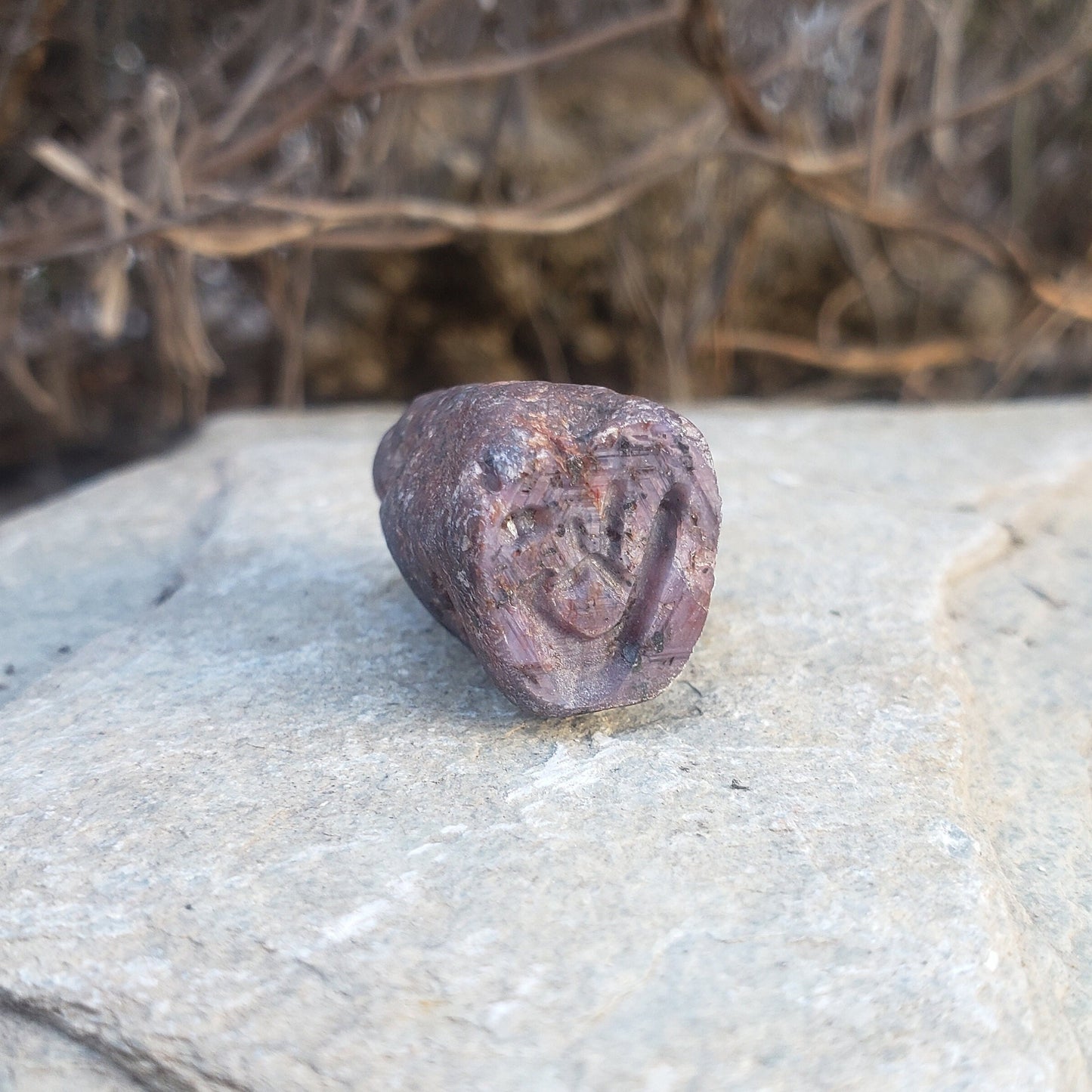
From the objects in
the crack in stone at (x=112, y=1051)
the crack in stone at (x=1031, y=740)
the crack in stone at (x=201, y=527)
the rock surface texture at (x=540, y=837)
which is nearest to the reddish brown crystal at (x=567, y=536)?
the rock surface texture at (x=540, y=837)

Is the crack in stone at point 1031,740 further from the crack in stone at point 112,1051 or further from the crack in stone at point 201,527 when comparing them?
the crack in stone at point 201,527

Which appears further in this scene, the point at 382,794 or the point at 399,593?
the point at 399,593

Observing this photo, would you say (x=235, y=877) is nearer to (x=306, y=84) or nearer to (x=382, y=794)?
(x=382, y=794)

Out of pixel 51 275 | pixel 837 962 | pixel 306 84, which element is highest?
pixel 306 84

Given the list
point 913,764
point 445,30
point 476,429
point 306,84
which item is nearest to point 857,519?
point 913,764

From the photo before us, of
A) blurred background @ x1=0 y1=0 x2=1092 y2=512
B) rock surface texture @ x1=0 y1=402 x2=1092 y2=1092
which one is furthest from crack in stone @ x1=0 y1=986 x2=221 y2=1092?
blurred background @ x1=0 y1=0 x2=1092 y2=512

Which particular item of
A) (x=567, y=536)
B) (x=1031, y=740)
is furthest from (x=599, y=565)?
(x=1031, y=740)
